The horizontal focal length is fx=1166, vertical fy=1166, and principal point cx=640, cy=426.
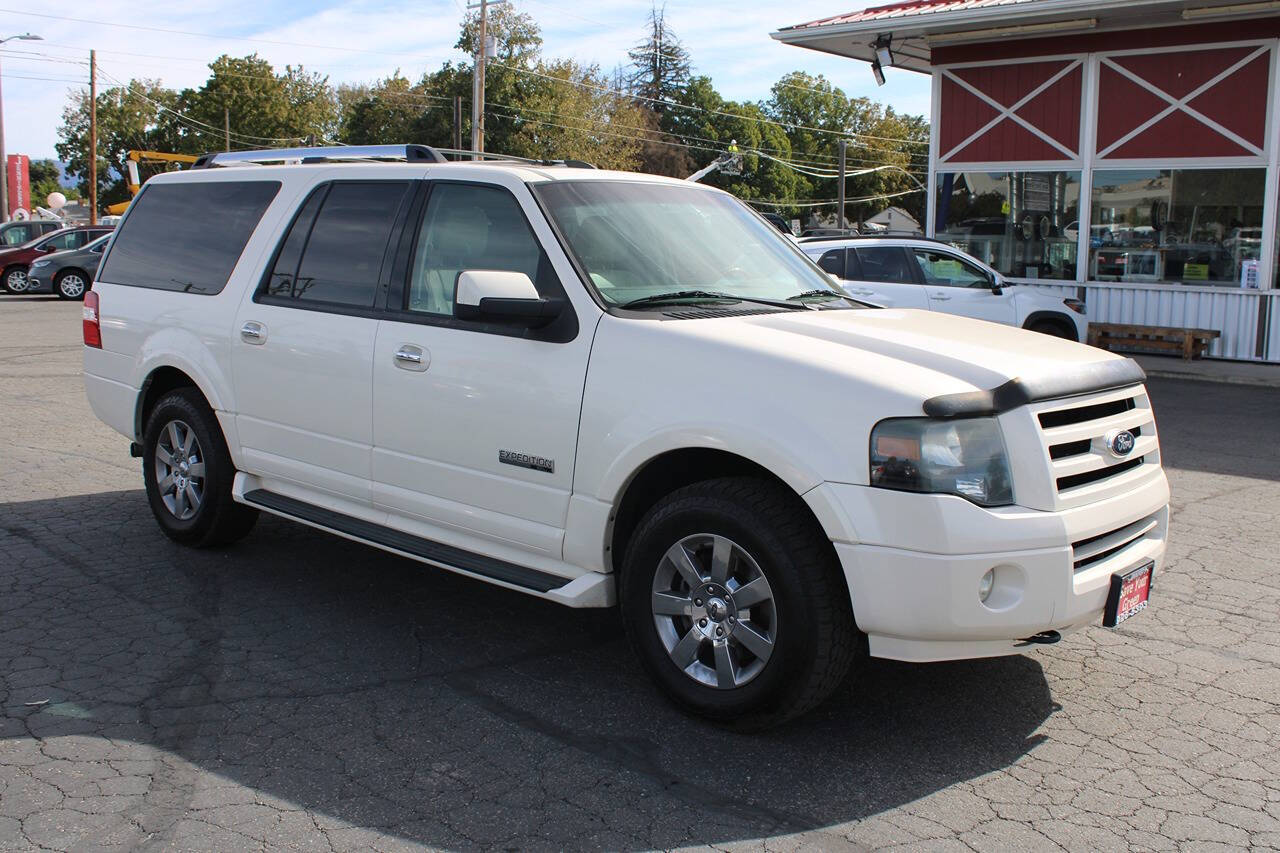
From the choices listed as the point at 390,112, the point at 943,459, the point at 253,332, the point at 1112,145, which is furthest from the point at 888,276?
the point at 390,112

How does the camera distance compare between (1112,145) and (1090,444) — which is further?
(1112,145)

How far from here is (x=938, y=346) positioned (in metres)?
4.16

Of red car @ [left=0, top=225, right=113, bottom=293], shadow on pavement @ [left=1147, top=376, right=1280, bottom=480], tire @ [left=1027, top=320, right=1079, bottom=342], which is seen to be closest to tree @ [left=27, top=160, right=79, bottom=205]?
red car @ [left=0, top=225, right=113, bottom=293]

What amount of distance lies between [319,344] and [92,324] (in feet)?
7.50

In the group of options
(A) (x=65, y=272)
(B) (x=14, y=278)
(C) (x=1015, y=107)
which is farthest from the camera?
(B) (x=14, y=278)

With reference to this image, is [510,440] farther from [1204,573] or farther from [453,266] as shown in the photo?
[1204,573]

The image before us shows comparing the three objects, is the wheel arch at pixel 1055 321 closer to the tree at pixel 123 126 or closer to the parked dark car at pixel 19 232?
the parked dark car at pixel 19 232

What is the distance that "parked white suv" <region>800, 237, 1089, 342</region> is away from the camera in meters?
13.8

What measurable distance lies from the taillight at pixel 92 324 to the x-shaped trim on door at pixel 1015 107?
13954 millimetres

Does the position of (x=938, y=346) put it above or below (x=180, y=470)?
above

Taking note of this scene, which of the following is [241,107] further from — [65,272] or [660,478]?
[660,478]

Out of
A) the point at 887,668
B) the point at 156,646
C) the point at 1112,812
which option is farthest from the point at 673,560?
the point at 156,646

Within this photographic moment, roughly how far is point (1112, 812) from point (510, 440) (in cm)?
243

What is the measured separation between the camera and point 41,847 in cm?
328
